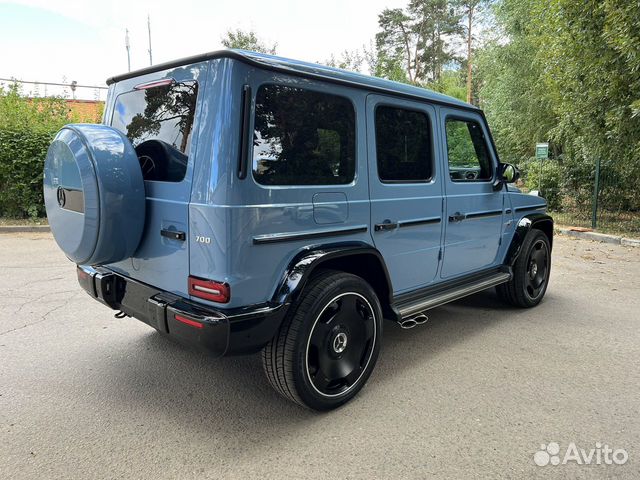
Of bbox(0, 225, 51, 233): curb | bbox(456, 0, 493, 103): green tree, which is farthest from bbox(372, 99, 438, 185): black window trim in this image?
bbox(456, 0, 493, 103): green tree

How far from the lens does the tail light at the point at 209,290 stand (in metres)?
2.42

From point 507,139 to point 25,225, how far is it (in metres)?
16.2

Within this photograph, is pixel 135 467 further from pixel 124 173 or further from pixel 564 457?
pixel 564 457

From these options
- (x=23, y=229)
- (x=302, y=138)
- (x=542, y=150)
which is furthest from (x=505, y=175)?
(x=23, y=229)

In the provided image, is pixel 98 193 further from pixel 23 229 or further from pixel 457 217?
pixel 23 229

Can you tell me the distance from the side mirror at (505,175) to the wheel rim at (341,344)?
2120mm

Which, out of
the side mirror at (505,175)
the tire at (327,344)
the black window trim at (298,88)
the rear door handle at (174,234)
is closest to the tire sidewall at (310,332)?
the tire at (327,344)

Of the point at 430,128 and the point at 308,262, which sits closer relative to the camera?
the point at 308,262

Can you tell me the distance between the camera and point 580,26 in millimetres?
8156

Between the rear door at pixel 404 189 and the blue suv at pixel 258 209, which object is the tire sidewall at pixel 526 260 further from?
the blue suv at pixel 258 209

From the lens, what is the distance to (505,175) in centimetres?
437

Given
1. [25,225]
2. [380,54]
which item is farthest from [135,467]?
[380,54]

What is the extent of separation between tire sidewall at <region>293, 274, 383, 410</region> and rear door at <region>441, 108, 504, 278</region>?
125cm

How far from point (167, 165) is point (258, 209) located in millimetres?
696
